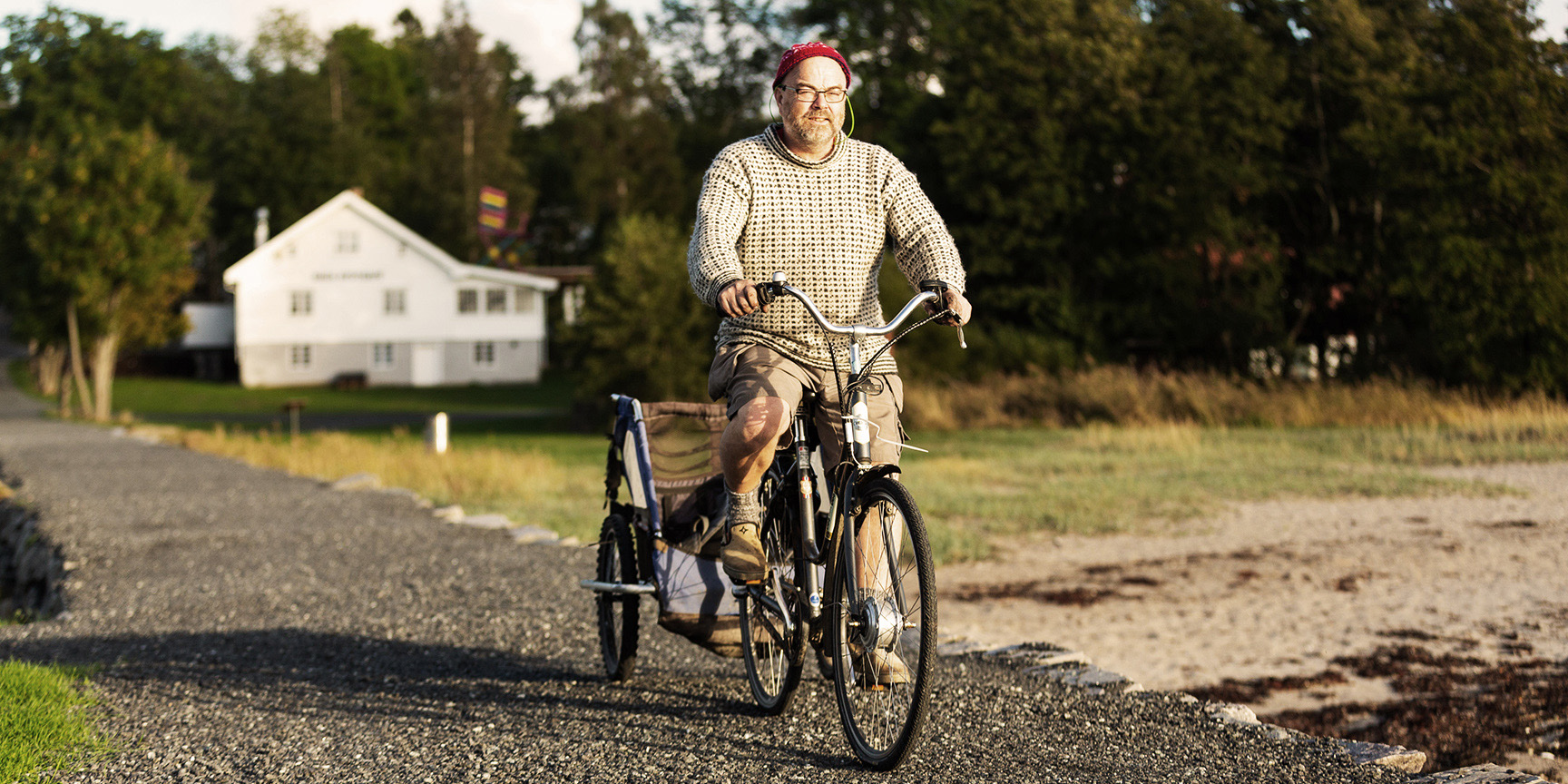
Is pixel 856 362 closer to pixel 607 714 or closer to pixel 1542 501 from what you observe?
pixel 607 714

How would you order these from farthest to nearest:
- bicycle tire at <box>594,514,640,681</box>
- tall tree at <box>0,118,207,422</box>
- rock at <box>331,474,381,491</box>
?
tall tree at <box>0,118,207,422</box>
rock at <box>331,474,381,491</box>
bicycle tire at <box>594,514,640,681</box>

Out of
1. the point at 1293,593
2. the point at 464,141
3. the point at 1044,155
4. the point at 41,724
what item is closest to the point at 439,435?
the point at 1293,593

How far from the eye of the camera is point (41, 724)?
15.6 ft

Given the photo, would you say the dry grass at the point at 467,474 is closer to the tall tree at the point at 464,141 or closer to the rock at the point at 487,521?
the rock at the point at 487,521

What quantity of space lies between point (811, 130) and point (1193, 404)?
72.2ft

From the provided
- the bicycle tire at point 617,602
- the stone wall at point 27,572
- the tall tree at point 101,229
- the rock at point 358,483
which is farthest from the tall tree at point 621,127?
the bicycle tire at point 617,602

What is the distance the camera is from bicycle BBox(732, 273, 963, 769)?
412cm

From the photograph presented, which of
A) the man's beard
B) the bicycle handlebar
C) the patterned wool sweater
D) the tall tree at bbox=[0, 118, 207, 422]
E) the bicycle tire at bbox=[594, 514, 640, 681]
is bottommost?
the bicycle tire at bbox=[594, 514, 640, 681]

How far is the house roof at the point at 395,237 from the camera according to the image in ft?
189

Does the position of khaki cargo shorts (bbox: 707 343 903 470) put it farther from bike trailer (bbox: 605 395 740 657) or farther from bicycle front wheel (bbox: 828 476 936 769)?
bike trailer (bbox: 605 395 740 657)

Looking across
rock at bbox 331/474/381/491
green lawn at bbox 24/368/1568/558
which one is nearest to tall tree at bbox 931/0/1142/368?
green lawn at bbox 24/368/1568/558

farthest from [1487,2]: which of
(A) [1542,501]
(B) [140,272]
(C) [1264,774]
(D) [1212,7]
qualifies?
(B) [140,272]

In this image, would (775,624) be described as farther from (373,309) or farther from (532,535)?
(373,309)

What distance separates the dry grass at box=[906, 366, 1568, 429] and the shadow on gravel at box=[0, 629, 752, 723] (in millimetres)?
18675
